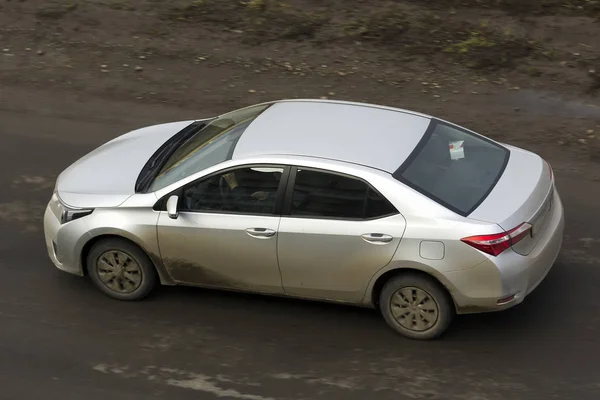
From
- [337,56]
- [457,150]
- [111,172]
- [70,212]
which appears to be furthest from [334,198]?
[337,56]

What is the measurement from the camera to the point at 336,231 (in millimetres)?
6840

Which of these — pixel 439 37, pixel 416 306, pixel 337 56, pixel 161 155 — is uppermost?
pixel 439 37

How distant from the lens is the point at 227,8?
14383 millimetres

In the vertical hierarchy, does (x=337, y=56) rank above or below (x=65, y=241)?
above

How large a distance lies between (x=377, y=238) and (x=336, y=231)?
1.06 feet

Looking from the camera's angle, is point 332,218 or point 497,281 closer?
point 497,281

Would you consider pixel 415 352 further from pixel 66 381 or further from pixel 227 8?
pixel 227 8

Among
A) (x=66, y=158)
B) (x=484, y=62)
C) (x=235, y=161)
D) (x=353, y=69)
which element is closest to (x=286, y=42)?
(x=353, y=69)

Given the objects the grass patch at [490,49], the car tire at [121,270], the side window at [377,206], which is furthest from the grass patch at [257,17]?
the side window at [377,206]

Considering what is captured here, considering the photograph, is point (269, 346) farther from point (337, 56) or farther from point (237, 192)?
point (337, 56)

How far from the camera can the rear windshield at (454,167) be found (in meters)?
6.82

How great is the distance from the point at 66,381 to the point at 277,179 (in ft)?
7.31

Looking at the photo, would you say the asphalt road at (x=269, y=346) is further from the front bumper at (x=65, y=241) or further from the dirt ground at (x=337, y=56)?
the dirt ground at (x=337, y=56)

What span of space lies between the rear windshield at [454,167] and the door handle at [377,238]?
44 centimetres
